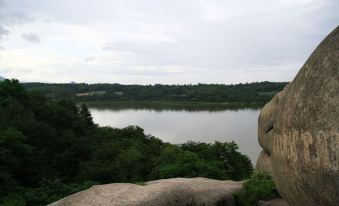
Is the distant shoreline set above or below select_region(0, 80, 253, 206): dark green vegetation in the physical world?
below

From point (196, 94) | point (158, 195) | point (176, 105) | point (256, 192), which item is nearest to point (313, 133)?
point (158, 195)

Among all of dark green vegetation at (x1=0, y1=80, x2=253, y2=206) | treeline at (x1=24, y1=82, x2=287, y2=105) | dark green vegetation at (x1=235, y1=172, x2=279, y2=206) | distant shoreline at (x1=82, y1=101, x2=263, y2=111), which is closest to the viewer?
dark green vegetation at (x1=235, y1=172, x2=279, y2=206)

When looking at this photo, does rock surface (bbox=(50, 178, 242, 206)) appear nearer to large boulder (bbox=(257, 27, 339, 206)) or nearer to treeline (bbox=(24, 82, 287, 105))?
large boulder (bbox=(257, 27, 339, 206))

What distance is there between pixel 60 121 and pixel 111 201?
3305cm

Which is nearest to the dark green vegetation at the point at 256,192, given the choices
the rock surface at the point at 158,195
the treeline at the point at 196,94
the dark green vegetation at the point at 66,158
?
the rock surface at the point at 158,195

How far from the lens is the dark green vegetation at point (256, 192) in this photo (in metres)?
11.5

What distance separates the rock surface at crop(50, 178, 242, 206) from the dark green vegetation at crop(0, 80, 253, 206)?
6165 mm

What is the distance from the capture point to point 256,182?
12.2 metres

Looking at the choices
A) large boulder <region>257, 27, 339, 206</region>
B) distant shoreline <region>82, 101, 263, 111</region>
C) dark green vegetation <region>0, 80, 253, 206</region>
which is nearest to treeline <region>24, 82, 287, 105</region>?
distant shoreline <region>82, 101, 263, 111</region>

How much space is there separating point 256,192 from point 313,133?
5.55 metres

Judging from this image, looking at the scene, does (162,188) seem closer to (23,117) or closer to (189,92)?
(23,117)

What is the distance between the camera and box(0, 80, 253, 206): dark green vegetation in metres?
21.1

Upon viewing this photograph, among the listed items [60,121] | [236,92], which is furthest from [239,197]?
[236,92]

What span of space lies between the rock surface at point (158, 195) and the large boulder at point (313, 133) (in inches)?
155
